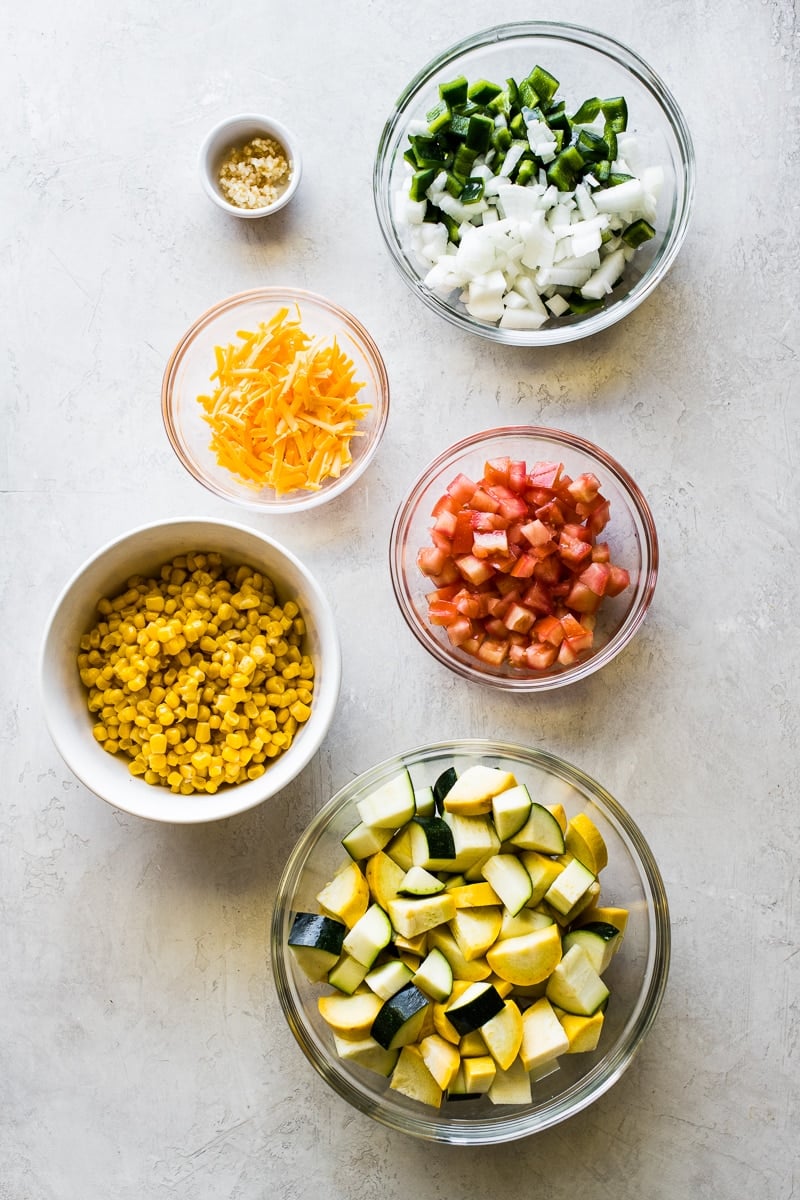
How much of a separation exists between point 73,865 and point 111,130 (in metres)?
1.71

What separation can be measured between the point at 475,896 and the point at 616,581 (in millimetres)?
736

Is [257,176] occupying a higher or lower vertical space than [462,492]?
higher

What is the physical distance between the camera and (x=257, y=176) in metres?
2.34

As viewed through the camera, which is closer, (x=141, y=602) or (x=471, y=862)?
(x=471, y=862)

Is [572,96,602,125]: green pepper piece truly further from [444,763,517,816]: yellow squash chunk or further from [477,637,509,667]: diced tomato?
[444,763,517,816]: yellow squash chunk

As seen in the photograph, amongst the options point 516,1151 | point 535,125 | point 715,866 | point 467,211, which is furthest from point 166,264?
point 516,1151

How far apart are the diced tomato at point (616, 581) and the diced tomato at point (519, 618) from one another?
18cm

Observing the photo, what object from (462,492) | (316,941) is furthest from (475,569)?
(316,941)

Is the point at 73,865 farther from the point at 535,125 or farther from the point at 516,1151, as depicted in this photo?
the point at 535,125

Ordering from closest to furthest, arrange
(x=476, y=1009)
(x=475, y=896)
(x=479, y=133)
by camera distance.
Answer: (x=476, y=1009), (x=475, y=896), (x=479, y=133)

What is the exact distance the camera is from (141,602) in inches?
86.0

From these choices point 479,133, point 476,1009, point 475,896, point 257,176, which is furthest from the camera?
point 257,176

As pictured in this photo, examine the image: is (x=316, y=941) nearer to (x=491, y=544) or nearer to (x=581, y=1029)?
(x=581, y=1029)

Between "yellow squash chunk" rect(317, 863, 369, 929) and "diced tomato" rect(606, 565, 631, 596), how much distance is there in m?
0.80
